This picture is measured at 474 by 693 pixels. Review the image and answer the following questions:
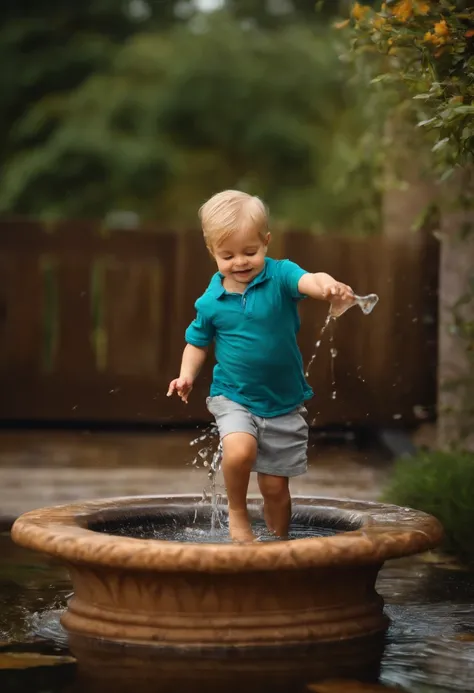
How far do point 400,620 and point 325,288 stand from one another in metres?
1.12

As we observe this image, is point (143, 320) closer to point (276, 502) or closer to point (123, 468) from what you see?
point (123, 468)

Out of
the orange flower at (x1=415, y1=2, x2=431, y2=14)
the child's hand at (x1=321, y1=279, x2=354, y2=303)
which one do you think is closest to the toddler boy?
the child's hand at (x1=321, y1=279, x2=354, y2=303)

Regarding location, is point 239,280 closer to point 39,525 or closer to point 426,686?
point 39,525

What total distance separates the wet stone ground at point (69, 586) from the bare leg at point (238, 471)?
0.58 m

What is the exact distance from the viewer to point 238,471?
13.8 feet

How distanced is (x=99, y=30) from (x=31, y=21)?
1.50 meters

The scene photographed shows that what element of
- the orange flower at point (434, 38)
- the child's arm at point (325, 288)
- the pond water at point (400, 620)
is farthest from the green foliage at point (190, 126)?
the child's arm at point (325, 288)

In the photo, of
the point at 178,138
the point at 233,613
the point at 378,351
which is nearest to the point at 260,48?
the point at 178,138

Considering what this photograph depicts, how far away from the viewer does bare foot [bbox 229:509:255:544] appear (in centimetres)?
429

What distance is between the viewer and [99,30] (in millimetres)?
20484

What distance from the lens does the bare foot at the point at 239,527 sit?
169 inches

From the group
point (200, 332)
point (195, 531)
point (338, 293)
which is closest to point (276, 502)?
point (195, 531)

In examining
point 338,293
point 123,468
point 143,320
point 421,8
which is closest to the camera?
point 338,293

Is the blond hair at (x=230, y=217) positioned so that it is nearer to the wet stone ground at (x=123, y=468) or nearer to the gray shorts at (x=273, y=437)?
the gray shorts at (x=273, y=437)
